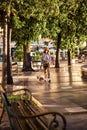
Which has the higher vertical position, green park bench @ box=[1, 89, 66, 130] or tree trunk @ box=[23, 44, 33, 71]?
tree trunk @ box=[23, 44, 33, 71]

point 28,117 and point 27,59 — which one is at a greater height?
point 27,59

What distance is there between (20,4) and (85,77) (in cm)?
717

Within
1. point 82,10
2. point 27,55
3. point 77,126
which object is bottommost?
point 77,126

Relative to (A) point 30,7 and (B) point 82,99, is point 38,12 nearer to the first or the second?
(A) point 30,7

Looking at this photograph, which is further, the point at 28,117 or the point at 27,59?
the point at 27,59

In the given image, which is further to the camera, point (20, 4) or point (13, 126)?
point (20, 4)

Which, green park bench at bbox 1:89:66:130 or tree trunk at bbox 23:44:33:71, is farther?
tree trunk at bbox 23:44:33:71

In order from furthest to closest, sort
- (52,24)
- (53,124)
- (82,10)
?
(52,24) < (82,10) < (53,124)

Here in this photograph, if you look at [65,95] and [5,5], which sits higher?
[5,5]

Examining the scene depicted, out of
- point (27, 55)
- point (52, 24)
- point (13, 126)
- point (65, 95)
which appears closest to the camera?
point (13, 126)

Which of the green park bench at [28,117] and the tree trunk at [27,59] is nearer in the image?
the green park bench at [28,117]

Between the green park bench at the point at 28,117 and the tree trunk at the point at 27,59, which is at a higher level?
the tree trunk at the point at 27,59

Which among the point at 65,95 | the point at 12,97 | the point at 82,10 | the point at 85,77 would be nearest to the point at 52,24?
the point at 82,10

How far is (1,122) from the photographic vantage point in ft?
33.5
